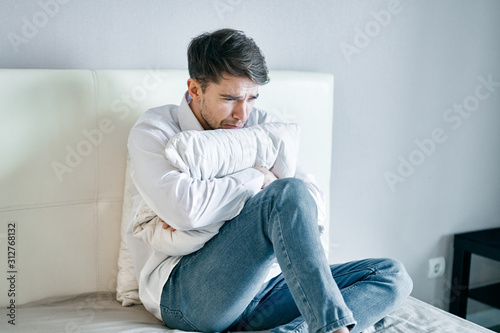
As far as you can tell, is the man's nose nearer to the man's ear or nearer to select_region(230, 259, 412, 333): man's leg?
the man's ear

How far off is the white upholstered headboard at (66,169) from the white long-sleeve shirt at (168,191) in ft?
0.43

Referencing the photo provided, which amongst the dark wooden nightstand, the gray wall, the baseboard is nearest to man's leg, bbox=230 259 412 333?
the gray wall

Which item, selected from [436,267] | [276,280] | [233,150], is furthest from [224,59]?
[436,267]

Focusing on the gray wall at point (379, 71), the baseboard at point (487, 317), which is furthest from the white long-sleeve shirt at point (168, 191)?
the baseboard at point (487, 317)

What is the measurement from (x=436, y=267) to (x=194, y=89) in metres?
1.48

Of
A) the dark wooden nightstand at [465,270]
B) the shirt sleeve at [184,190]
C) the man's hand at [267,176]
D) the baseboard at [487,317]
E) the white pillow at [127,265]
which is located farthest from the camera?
the baseboard at [487,317]

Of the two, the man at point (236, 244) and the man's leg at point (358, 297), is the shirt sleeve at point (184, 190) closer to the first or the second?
the man at point (236, 244)

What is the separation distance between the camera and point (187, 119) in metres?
1.45

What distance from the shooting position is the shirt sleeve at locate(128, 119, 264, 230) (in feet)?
4.07

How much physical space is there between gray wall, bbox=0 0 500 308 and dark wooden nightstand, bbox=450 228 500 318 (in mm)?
61

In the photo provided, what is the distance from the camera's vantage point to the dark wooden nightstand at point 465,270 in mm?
2291

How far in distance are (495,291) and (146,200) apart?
5.96 feet

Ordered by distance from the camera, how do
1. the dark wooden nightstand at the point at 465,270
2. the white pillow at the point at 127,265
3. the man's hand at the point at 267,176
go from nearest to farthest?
1. the man's hand at the point at 267,176
2. the white pillow at the point at 127,265
3. the dark wooden nightstand at the point at 465,270

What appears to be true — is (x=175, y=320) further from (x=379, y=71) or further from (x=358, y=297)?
(x=379, y=71)
